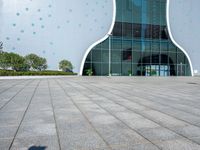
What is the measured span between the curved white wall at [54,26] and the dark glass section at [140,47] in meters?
2.41

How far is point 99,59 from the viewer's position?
37562 mm

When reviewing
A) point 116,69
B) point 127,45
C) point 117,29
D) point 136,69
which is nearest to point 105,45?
point 117,29

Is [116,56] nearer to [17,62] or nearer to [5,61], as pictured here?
[17,62]

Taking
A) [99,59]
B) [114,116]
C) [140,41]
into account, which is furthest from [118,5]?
[114,116]

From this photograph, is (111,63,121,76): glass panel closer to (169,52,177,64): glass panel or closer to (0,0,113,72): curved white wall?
(0,0,113,72): curved white wall

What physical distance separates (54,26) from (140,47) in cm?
1560

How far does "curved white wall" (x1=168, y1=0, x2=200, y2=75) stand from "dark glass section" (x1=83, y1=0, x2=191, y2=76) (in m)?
1.61

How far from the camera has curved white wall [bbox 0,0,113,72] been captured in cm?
3412

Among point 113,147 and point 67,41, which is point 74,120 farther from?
point 67,41

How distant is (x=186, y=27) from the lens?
139ft

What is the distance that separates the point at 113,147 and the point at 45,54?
3247cm

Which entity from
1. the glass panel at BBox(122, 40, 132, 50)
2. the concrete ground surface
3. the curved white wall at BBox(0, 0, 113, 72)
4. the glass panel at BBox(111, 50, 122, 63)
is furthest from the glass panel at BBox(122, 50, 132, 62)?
the concrete ground surface

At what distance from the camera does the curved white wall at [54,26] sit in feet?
112

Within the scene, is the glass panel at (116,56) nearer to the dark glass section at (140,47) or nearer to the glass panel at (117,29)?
the dark glass section at (140,47)
